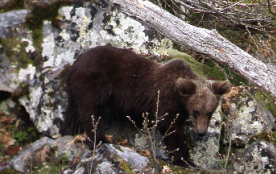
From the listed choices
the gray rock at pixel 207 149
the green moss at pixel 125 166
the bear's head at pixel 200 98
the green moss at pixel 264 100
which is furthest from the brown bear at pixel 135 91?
the green moss at pixel 264 100

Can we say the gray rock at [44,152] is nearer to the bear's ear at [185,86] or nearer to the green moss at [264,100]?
the bear's ear at [185,86]

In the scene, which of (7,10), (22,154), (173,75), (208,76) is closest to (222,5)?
(208,76)

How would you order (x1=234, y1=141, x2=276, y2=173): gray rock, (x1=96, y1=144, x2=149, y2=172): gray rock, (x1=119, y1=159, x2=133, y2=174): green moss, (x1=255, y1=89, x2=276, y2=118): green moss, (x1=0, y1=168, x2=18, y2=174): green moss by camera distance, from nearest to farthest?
(x1=119, y1=159, x2=133, y2=174): green moss
(x1=96, y1=144, x2=149, y2=172): gray rock
(x1=234, y1=141, x2=276, y2=173): gray rock
(x1=0, y1=168, x2=18, y2=174): green moss
(x1=255, y1=89, x2=276, y2=118): green moss

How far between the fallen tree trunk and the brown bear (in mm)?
918

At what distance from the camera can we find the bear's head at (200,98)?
7016mm

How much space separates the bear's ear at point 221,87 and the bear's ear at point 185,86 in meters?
0.47

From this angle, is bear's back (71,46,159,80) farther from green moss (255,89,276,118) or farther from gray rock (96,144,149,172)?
green moss (255,89,276,118)

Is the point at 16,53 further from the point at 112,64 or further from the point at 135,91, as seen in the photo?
the point at 135,91

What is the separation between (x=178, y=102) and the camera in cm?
732

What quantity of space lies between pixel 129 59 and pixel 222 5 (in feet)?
12.7

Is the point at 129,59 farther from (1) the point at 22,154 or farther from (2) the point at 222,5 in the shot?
(2) the point at 222,5

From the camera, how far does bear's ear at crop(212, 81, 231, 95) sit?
7.15m

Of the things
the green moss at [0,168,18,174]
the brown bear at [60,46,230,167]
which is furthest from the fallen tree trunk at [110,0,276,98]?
the green moss at [0,168,18,174]

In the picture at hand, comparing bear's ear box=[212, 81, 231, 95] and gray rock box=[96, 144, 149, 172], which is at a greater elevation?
bear's ear box=[212, 81, 231, 95]
